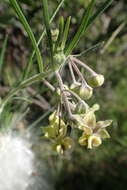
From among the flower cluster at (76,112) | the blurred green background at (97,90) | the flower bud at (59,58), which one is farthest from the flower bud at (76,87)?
the blurred green background at (97,90)

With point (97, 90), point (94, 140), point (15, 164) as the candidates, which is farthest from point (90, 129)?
point (97, 90)

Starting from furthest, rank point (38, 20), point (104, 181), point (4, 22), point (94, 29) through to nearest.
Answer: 1. point (104, 181)
2. point (94, 29)
3. point (38, 20)
4. point (4, 22)

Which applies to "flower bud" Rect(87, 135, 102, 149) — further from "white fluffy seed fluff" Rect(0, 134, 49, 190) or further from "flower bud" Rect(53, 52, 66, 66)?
"white fluffy seed fluff" Rect(0, 134, 49, 190)

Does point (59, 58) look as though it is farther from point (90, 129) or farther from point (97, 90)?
point (97, 90)

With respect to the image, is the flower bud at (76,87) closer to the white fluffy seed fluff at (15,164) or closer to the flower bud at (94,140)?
the flower bud at (94,140)

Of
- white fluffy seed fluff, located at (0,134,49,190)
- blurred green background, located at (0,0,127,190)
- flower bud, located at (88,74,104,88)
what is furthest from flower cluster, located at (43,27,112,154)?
blurred green background, located at (0,0,127,190)

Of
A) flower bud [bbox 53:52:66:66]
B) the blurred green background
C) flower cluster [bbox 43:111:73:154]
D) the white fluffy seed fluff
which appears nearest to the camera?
flower bud [bbox 53:52:66:66]

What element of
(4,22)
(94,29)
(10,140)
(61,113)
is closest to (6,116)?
(10,140)

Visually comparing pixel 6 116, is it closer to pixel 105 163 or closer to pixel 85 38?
pixel 85 38
